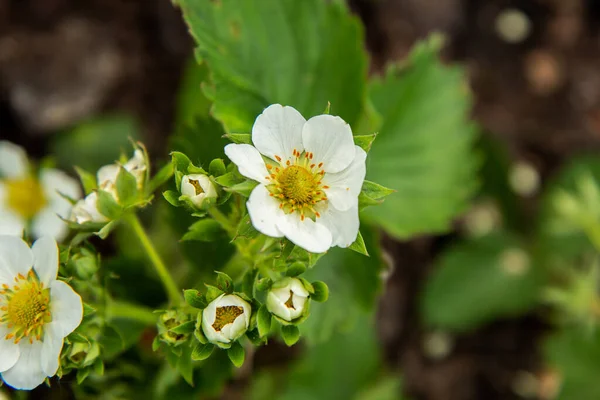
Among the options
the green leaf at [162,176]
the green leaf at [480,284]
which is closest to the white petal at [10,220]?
the green leaf at [162,176]

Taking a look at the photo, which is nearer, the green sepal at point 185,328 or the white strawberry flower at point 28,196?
the green sepal at point 185,328

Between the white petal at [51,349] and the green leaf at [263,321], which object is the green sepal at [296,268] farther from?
the white petal at [51,349]

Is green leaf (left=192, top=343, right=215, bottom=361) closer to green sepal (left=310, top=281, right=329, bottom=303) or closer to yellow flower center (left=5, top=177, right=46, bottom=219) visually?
green sepal (left=310, top=281, right=329, bottom=303)

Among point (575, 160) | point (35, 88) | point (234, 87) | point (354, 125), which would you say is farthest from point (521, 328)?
point (35, 88)

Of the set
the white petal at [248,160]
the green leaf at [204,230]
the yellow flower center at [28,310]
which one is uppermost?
the white petal at [248,160]

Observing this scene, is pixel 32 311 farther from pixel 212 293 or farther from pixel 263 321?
pixel 263 321

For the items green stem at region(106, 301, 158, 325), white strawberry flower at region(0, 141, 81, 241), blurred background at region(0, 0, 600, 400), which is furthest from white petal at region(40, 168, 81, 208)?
green stem at region(106, 301, 158, 325)

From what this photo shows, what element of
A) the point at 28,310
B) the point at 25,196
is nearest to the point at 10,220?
the point at 25,196
